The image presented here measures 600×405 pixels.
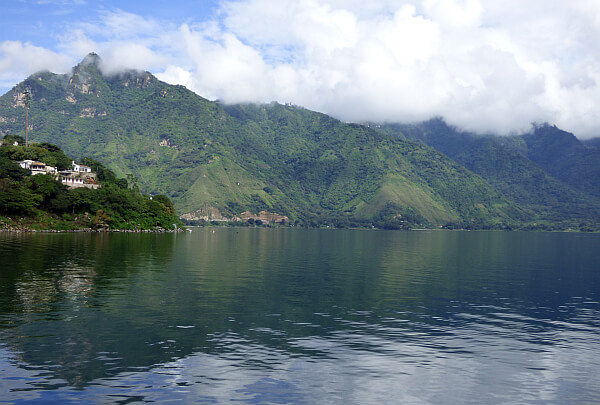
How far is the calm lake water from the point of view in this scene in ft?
82.9

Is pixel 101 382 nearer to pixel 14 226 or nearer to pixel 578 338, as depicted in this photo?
pixel 578 338

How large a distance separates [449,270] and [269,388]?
67.2m

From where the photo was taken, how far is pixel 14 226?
549ft

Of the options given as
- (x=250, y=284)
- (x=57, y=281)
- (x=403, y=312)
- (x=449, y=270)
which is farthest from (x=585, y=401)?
(x=449, y=270)

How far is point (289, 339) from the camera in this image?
116 ft

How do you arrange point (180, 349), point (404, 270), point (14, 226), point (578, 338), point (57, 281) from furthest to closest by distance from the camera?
Answer: point (14, 226)
point (404, 270)
point (57, 281)
point (578, 338)
point (180, 349)

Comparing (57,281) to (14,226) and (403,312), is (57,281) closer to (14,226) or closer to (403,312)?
(403,312)

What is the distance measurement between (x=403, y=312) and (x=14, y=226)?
164 meters

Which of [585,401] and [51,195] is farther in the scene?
[51,195]

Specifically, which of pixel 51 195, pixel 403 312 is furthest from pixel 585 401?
pixel 51 195

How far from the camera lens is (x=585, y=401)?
2516 cm

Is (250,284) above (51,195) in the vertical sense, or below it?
below

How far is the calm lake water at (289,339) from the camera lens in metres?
25.3

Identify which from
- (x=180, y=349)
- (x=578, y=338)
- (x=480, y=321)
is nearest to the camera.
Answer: (x=180, y=349)
